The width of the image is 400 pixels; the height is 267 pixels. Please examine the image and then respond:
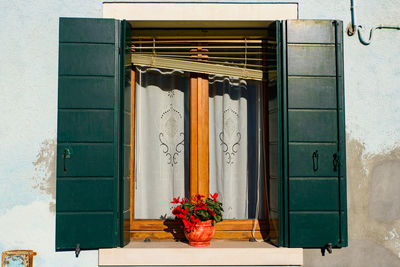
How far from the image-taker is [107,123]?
11.3 ft

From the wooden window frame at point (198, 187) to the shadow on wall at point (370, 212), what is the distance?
0.57 metres

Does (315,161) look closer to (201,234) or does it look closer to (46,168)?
(201,234)

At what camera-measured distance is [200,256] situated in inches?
137

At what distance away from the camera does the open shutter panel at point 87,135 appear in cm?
339

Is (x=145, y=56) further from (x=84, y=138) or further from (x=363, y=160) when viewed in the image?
(x=363, y=160)

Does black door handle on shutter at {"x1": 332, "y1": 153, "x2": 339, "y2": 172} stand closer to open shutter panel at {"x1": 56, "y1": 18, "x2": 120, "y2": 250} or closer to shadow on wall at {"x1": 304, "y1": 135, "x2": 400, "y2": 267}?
shadow on wall at {"x1": 304, "y1": 135, "x2": 400, "y2": 267}

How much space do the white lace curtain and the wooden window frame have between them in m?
0.07

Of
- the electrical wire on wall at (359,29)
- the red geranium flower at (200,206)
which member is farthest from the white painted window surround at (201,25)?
the electrical wire on wall at (359,29)

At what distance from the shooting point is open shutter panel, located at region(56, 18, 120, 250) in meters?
3.39

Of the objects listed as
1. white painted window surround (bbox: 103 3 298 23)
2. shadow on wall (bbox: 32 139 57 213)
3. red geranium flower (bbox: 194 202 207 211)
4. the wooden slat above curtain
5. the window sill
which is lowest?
the window sill

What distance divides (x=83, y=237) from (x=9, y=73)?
155 cm

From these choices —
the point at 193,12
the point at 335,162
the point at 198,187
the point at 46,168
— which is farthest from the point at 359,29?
the point at 46,168

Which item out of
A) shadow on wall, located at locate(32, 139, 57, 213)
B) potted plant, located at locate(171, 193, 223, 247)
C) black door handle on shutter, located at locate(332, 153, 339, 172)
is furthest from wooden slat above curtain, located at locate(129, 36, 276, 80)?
potted plant, located at locate(171, 193, 223, 247)

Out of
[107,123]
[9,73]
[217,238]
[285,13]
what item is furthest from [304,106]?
A: [9,73]
